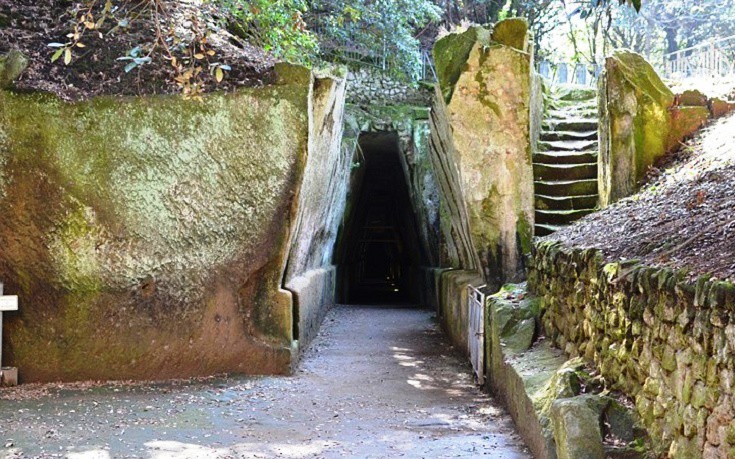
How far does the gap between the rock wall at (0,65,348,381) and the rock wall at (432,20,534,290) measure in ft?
6.42

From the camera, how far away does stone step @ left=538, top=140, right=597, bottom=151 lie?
429 inches

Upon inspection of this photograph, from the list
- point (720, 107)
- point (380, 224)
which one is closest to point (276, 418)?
point (720, 107)

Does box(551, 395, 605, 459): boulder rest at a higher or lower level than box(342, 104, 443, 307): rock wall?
lower

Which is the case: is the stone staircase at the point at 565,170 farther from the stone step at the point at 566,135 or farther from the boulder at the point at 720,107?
the boulder at the point at 720,107

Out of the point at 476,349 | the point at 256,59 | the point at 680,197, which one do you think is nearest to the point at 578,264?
the point at 680,197

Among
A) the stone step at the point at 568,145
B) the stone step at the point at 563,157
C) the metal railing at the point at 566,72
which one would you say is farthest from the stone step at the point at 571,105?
the metal railing at the point at 566,72

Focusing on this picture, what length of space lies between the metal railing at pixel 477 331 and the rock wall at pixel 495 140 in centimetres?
42

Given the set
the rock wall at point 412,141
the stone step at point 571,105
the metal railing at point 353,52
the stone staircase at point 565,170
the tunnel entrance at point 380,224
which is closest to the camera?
the stone staircase at point 565,170

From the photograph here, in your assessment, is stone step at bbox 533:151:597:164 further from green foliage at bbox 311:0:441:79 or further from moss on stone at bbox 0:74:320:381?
green foliage at bbox 311:0:441:79

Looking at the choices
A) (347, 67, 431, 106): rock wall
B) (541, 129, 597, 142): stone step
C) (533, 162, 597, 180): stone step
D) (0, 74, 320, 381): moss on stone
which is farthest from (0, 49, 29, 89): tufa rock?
(347, 67, 431, 106): rock wall

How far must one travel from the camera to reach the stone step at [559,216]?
978 centimetres

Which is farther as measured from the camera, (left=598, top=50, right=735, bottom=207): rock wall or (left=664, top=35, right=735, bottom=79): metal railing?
(left=664, top=35, right=735, bottom=79): metal railing

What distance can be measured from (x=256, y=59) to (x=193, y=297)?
2.71 meters

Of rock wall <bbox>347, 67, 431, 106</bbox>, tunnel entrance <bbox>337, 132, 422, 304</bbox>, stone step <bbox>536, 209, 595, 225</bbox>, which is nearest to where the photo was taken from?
stone step <bbox>536, 209, 595, 225</bbox>
